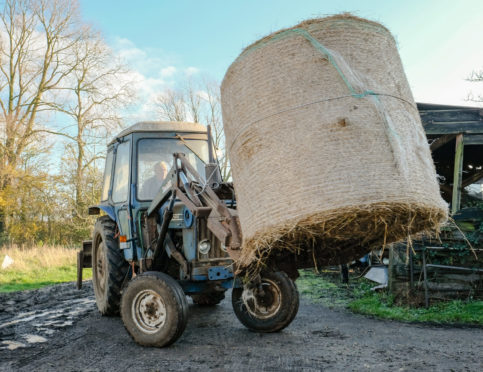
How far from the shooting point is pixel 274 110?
121 inches

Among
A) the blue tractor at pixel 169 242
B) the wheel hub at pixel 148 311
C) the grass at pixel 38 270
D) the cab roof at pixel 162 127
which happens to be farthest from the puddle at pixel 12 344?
the grass at pixel 38 270

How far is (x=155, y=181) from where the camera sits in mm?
5742

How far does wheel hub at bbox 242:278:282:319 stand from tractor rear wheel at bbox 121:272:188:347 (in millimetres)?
934

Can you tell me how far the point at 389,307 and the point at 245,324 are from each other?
11.2 feet

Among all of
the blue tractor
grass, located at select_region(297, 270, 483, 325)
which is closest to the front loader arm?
the blue tractor

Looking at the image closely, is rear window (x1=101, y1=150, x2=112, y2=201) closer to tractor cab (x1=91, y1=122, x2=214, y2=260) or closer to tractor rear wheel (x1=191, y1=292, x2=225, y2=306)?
tractor cab (x1=91, y1=122, x2=214, y2=260)

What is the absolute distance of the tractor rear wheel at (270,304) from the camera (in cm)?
501

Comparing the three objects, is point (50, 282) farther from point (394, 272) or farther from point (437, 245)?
point (437, 245)

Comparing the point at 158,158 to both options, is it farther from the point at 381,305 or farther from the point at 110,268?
the point at 381,305

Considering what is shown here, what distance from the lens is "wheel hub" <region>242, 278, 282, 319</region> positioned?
5.07 metres

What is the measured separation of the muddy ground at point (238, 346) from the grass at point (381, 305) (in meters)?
0.64

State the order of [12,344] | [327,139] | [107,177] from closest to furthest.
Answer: [327,139] < [12,344] < [107,177]

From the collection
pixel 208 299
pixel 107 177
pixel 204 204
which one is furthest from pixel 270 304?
pixel 107 177

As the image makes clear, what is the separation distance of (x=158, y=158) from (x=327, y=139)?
11.1 feet
